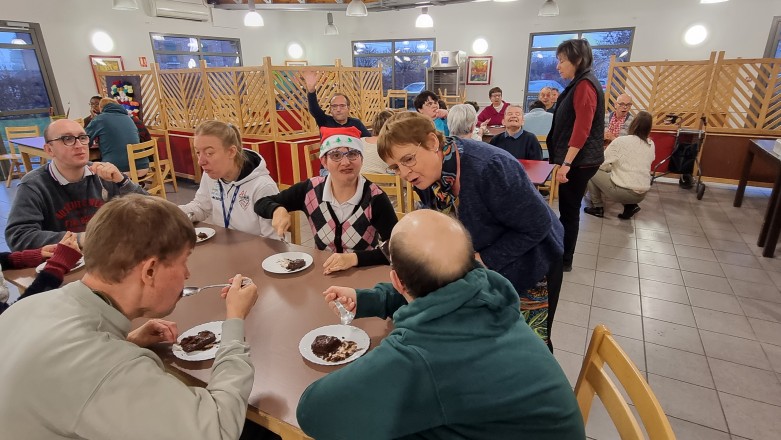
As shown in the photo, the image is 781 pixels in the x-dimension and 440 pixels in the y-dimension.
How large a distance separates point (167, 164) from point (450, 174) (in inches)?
248

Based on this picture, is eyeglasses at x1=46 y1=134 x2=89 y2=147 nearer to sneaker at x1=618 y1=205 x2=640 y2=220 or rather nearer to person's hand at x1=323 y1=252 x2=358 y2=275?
person's hand at x1=323 y1=252 x2=358 y2=275

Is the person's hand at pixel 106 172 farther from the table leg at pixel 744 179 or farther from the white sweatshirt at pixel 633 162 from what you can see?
the table leg at pixel 744 179

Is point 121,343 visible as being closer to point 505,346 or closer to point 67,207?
point 505,346

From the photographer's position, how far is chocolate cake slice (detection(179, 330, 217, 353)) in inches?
48.2

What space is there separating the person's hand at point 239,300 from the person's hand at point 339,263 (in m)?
0.44

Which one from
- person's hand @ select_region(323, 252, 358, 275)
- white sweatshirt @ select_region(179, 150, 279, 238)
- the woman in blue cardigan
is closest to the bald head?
the woman in blue cardigan

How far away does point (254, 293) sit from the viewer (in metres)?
1.28

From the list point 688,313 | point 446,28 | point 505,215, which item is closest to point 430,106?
point 688,313

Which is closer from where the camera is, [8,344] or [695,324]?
[8,344]

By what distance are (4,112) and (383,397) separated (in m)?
9.89

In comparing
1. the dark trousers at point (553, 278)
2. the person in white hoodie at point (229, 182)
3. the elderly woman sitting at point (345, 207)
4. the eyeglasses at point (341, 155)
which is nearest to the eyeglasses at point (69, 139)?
the person in white hoodie at point (229, 182)

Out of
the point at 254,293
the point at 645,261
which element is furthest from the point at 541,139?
the point at 254,293

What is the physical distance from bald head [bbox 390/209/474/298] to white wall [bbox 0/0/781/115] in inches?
381

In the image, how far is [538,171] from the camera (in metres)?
3.54
